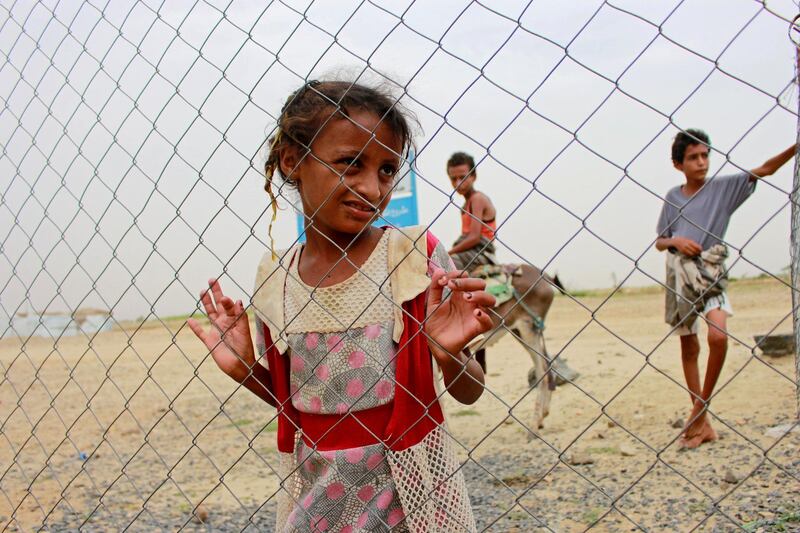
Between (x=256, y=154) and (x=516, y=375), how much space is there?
Result: 23.5 ft

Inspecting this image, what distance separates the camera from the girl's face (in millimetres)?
2008

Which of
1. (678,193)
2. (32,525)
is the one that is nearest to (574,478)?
(678,193)

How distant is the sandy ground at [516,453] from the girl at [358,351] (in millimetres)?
173

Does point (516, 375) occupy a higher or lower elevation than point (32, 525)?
higher

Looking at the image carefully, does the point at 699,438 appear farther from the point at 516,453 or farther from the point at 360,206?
the point at 360,206

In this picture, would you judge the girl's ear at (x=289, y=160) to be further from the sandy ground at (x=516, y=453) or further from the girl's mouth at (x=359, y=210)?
the sandy ground at (x=516, y=453)

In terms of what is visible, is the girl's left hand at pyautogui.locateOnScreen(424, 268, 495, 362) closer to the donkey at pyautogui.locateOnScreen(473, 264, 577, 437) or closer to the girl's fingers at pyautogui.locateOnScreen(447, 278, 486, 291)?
the girl's fingers at pyautogui.locateOnScreen(447, 278, 486, 291)

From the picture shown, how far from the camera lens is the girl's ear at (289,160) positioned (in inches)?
89.3

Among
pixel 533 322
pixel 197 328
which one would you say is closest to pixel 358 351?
pixel 197 328

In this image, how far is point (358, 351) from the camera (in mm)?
2066

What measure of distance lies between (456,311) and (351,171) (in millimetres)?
493

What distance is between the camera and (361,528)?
6.59ft

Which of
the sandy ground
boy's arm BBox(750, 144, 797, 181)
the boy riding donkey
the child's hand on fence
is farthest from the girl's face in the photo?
the boy riding donkey

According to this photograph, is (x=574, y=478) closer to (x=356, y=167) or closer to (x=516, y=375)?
(x=356, y=167)
